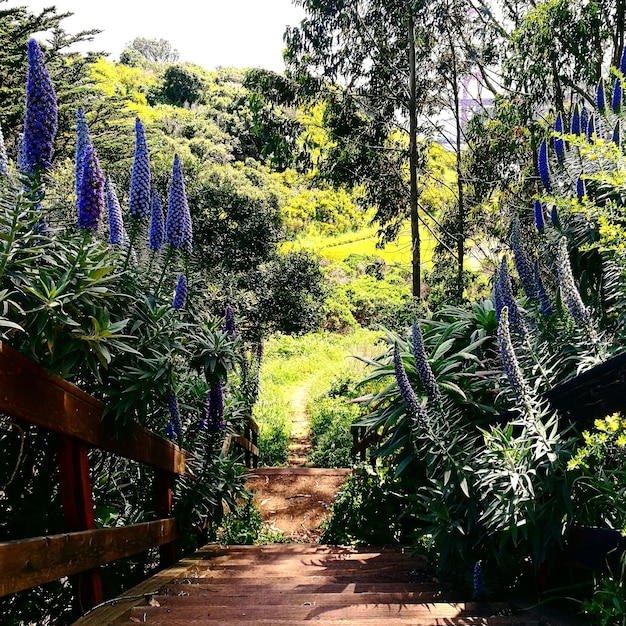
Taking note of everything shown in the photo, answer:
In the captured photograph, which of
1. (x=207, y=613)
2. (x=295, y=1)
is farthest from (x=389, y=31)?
(x=207, y=613)

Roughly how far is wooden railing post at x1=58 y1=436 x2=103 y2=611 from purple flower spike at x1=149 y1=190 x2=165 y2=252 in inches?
42.7

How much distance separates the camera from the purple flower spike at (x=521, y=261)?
8.73ft

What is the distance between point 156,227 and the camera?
9.39 ft

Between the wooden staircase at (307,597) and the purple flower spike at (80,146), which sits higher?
the purple flower spike at (80,146)

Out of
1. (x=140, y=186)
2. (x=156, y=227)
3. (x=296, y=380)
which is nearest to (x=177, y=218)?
(x=156, y=227)

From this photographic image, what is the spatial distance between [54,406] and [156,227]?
1222mm

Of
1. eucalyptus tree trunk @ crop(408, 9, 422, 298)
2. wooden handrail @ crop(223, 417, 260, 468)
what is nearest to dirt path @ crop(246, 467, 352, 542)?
wooden handrail @ crop(223, 417, 260, 468)

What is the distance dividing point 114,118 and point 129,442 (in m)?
14.0

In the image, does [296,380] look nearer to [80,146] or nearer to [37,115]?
[80,146]

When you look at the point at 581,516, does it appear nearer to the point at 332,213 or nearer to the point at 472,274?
the point at 472,274

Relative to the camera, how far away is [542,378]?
8.36ft

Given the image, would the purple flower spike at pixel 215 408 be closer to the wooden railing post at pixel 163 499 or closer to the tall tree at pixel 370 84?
the wooden railing post at pixel 163 499

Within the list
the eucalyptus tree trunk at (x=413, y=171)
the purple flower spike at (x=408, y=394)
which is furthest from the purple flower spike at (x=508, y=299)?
the eucalyptus tree trunk at (x=413, y=171)

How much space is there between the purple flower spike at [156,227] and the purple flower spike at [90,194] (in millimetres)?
596
